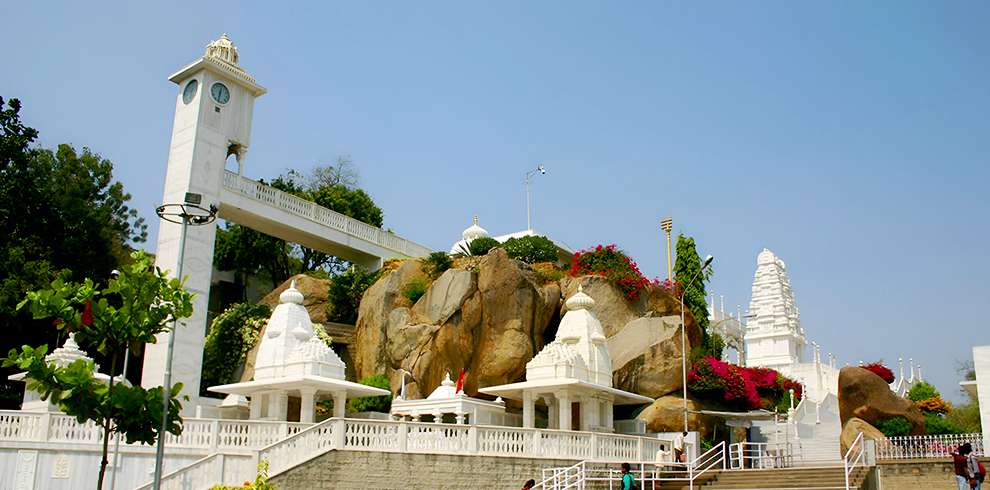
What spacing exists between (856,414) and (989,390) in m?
5.02

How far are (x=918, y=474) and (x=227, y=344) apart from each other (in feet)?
85.3

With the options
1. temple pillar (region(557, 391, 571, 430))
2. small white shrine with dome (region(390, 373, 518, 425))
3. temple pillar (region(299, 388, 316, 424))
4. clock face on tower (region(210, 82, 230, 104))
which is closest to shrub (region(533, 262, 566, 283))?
small white shrine with dome (region(390, 373, 518, 425))

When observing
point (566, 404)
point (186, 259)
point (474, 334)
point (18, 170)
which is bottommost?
point (566, 404)

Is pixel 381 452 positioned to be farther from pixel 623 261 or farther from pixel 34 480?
pixel 623 261

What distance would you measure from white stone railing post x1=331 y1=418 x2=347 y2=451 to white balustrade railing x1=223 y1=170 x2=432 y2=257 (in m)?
16.9

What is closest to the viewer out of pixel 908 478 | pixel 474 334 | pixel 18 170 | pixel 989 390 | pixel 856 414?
pixel 908 478

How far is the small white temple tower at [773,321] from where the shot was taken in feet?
241

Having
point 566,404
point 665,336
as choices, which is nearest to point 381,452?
point 566,404

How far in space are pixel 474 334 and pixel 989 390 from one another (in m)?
17.1

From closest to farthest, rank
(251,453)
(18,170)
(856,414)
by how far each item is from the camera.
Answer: (251,453) < (856,414) < (18,170)

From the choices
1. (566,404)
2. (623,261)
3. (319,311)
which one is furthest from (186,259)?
(623,261)

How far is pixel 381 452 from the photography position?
19734mm

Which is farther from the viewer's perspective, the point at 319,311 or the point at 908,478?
the point at 319,311

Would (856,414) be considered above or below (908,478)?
above
